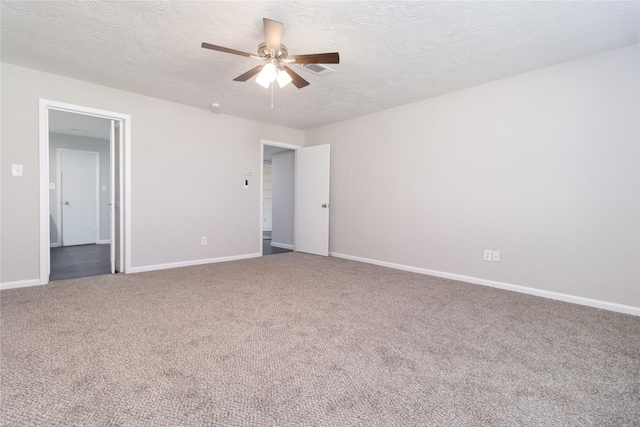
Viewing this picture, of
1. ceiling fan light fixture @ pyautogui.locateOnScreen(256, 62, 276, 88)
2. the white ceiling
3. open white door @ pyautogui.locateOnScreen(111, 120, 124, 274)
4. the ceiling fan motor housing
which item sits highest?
the white ceiling

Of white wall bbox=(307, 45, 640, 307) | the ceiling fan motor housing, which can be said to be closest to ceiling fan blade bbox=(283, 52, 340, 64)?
the ceiling fan motor housing

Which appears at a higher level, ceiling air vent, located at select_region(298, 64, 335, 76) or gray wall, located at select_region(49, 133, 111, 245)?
ceiling air vent, located at select_region(298, 64, 335, 76)

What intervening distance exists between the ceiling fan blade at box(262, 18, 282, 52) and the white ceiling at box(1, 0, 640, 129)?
0.14 metres

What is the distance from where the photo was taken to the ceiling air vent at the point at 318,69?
3030 millimetres

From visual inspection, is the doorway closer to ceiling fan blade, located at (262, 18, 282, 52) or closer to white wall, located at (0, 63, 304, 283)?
white wall, located at (0, 63, 304, 283)

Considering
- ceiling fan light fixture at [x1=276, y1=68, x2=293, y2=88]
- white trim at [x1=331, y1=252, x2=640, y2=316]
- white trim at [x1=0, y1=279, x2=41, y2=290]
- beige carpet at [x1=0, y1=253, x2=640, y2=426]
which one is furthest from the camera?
white trim at [x1=0, y1=279, x2=41, y2=290]

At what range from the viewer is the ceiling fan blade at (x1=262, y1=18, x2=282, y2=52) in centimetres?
215

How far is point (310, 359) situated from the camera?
6.10 feet

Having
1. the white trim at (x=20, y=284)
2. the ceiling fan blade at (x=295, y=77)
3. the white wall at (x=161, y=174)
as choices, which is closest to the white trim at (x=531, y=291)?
the white wall at (x=161, y=174)

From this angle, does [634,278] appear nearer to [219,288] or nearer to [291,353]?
[291,353]

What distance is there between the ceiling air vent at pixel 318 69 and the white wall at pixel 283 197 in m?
3.31

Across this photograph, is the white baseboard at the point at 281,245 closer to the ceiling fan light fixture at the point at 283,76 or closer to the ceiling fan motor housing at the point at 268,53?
the ceiling fan light fixture at the point at 283,76

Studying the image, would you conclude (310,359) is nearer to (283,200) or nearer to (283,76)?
(283,76)

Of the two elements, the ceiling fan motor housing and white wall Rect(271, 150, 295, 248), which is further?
white wall Rect(271, 150, 295, 248)
